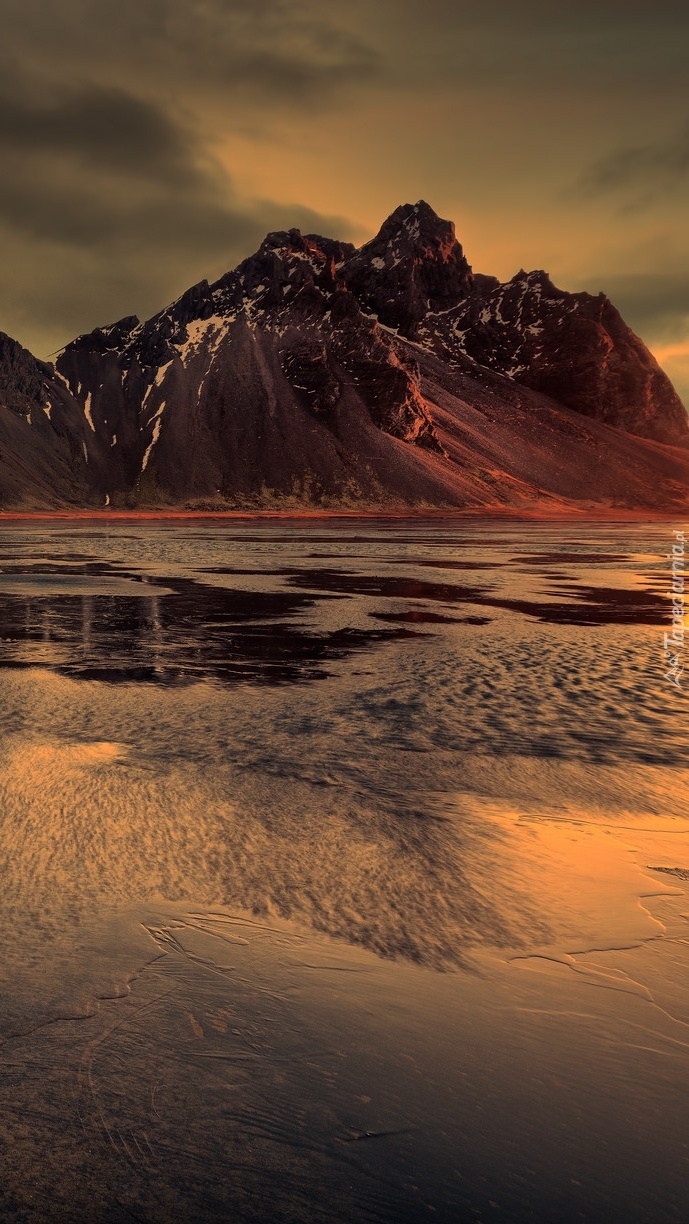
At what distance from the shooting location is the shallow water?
10.4ft

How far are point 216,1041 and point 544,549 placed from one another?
4909 cm

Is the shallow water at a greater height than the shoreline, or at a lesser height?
lesser

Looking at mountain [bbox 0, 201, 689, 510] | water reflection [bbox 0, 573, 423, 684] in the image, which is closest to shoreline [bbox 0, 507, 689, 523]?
mountain [bbox 0, 201, 689, 510]

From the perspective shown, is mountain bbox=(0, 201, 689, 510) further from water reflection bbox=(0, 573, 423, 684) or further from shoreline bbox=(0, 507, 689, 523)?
water reflection bbox=(0, 573, 423, 684)

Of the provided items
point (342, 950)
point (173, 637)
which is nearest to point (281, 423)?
point (173, 637)

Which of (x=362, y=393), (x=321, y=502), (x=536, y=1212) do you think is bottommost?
(x=536, y=1212)

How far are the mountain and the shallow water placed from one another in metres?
121

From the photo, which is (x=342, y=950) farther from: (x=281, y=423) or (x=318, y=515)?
(x=281, y=423)

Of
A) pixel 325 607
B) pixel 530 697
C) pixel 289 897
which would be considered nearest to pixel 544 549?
pixel 325 607

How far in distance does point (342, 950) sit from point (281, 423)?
144938 mm

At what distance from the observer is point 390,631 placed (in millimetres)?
17891

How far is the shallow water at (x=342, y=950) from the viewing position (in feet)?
10.4

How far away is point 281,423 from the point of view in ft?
477

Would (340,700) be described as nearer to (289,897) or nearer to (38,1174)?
(289,897)
